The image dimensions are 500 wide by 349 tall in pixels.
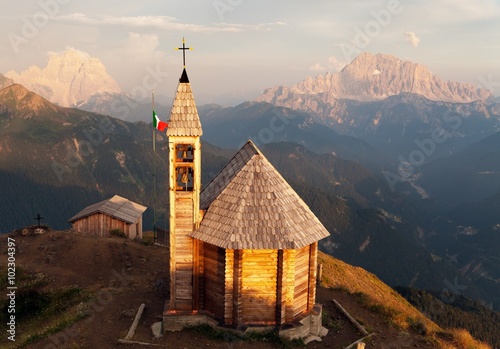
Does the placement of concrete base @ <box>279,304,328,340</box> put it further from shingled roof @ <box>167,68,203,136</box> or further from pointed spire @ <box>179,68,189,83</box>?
pointed spire @ <box>179,68,189,83</box>

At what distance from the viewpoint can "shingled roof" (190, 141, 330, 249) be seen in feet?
66.9

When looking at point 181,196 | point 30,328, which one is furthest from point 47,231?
point 181,196

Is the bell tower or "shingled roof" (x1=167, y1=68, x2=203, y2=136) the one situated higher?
"shingled roof" (x1=167, y1=68, x2=203, y2=136)

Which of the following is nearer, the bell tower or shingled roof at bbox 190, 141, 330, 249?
shingled roof at bbox 190, 141, 330, 249

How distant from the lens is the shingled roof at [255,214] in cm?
2039

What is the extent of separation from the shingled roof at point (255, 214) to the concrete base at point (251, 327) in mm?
4666

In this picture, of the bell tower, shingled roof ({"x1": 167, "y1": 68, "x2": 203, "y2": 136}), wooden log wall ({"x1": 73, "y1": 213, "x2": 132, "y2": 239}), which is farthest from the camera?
wooden log wall ({"x1": 73, "y1": 213, "x2": 132, "y2": 239})

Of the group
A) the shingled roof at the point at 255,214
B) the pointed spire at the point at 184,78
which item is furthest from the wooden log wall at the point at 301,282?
the pointed spire at the point at 184,78

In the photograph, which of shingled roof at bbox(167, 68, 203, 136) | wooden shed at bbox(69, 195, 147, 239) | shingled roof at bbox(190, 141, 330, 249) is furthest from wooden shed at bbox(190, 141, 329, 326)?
wooden shed at bbox(69, 195, 147, 239)

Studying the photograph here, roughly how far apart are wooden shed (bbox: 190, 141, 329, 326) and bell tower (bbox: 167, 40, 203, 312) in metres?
0.72

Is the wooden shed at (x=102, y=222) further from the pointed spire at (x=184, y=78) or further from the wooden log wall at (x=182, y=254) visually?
the pointed spire at (x=184, y=78)

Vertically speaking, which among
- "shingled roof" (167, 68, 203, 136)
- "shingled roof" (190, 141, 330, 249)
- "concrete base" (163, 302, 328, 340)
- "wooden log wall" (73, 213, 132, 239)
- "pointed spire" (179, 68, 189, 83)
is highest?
"pointed spire" (179, 68, 189, 83)

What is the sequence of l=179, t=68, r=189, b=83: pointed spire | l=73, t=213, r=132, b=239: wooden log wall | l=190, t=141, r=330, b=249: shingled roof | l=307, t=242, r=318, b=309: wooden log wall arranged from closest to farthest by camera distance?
l=190, t=141, r=330, b=249: shingled roof, l=179, t=68, r=189, b=83: pointed spire, l=307, t=242, r=318, b=309: wooden log wall, l=73, t=213, r=132, b=239: wooden log wall

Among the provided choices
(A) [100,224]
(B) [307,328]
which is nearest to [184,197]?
(B) [307,328]
